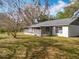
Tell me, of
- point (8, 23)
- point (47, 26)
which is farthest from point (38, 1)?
point (47, 26)

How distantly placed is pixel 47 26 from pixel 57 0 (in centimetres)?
2600

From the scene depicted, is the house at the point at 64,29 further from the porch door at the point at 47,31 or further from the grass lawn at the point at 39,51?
the grass lawn at the point at 39,51

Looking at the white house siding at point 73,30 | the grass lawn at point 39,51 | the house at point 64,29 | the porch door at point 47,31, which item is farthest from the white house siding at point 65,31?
the grass lawn at point 39,51

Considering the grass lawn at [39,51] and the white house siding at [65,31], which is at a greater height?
the white house siding at [65,31]

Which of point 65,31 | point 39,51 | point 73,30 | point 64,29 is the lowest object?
point 39,51

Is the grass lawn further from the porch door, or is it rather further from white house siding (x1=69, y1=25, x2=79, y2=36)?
the porch door

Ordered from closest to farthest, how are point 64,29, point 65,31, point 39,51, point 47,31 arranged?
1. point 39,51
2. point 65,31
3. point 64,29
4. point 47,31

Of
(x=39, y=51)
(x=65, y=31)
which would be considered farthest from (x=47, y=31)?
(x=39, y=51)

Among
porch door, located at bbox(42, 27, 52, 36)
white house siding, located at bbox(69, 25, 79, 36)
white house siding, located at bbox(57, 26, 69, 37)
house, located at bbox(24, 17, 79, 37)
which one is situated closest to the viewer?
white house siding, located at bbox(57, 26, 69, 37)

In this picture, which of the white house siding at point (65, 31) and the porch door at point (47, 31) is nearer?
the white house siding at point (65, 31)

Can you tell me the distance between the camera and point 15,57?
11180 millimetres

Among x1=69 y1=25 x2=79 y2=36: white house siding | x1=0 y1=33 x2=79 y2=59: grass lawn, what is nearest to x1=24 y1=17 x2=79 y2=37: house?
x1=69 y1=25 x2=79 y2=36: white house siding

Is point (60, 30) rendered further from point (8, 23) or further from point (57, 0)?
point (57, 0)

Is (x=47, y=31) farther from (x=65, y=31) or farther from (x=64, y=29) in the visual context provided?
(x=65, y=31)
